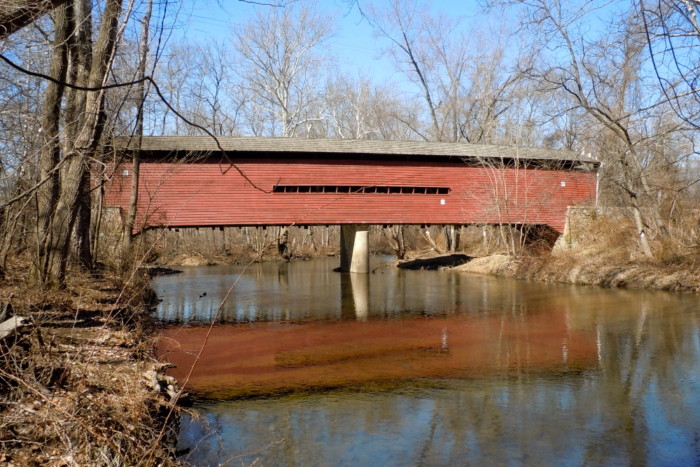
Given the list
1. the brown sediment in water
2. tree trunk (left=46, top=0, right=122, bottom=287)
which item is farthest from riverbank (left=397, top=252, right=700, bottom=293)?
tree trunk (left=46, top=0, right=122, bottom=287)

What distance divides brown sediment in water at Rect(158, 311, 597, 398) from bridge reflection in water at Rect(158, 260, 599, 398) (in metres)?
0.01

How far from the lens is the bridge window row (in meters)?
17.9

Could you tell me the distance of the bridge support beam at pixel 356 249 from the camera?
72.7 feet

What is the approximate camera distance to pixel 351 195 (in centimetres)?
1808

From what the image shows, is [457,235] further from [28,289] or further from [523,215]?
[28,289]

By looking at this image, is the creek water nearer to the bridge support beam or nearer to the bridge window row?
the bridge window row

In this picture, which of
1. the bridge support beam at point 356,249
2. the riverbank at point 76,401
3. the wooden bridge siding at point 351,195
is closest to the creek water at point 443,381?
the riverbank at point 76,401

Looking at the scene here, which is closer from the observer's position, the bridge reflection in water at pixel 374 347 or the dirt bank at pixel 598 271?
the bridge reflection in water at pixel 374 347

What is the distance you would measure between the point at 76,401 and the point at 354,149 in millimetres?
14796

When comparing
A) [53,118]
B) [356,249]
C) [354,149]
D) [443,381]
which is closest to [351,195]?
[354,149]

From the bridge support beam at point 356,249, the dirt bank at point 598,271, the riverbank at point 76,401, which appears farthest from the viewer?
the bridge support beam at point 356,249

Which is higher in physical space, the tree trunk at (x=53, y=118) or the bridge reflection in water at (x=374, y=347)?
the tree trunk at (x=53, y=118)

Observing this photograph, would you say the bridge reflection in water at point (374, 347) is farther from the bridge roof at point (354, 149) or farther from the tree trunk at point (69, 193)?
the bridge roof at point (354, 149)

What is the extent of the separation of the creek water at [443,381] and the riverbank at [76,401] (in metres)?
0.51
